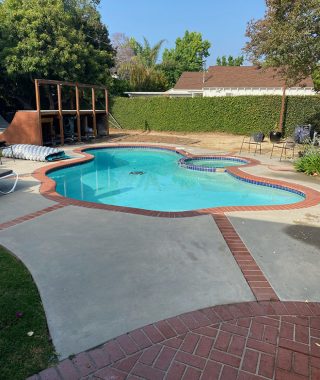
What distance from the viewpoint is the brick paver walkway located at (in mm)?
2205

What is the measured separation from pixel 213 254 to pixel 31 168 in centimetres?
792

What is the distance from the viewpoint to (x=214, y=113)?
66.0 ft

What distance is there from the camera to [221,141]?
58.9ft

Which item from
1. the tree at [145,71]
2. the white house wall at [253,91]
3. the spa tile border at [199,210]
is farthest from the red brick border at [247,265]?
the tree at [145,71]

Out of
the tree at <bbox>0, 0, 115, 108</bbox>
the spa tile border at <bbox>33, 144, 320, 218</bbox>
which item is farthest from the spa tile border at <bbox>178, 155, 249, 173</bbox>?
the tree at <bbox>0, 0, 115, 108</bbox>

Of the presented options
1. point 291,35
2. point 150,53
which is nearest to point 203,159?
point 291,35

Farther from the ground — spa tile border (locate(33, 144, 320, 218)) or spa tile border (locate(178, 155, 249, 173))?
spa tile border (locate(33, 144, 320, 218))

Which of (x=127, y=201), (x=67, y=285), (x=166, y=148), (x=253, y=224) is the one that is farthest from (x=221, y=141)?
(x=67, y=285)

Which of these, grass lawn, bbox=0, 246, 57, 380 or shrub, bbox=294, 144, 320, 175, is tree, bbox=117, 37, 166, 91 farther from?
grass lawn, bbox=0, 246, 57, 380

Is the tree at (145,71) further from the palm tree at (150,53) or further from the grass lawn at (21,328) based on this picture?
the grass lawn at (21,328)

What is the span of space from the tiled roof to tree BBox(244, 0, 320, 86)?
1491 cm

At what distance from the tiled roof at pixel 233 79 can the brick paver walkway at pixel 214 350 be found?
83.4ft

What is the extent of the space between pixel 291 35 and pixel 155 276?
925cm

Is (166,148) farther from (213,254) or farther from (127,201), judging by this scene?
(213,254)
